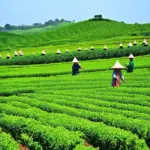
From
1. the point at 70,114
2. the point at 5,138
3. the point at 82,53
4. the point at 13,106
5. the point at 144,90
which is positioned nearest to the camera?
the point at 5,138

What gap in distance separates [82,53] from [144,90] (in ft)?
113

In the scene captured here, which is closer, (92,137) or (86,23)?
(92,137)

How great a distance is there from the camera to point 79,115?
22938 mm

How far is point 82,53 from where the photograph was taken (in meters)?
62.5

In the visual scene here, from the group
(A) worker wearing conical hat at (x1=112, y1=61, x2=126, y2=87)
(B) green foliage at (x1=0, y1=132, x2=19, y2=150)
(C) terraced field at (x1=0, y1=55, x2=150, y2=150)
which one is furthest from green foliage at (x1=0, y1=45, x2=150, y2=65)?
(B) green foliage at (x1=0, y1=132, x2=19, y2=150)

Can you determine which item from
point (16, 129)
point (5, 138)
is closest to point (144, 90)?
point (16, 129)

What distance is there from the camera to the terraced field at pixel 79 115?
18.0 m

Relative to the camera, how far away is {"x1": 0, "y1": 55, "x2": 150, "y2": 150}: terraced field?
59.2ft

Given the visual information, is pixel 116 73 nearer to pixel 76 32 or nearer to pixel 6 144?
pixel 6 144

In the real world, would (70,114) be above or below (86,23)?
below

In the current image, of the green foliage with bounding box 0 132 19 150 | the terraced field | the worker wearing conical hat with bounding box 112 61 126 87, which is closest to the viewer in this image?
the green foliage with bounding box 0 132 19 150

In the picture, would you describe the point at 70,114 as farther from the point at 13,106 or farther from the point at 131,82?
the point at 131,82

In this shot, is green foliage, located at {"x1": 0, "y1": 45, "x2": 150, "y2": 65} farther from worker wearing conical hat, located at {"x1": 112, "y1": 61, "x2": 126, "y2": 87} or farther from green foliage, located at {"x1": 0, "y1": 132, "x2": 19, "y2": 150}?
A: green foliage, located at {"x1": 0, "y1": 132, "x2": 19, "y2": 150}

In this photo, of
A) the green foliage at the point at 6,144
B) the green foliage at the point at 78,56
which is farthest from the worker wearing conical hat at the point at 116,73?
the green foliage at the point at 78,56
